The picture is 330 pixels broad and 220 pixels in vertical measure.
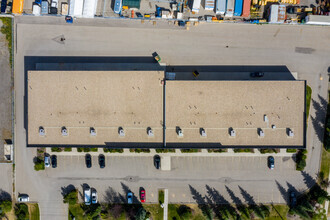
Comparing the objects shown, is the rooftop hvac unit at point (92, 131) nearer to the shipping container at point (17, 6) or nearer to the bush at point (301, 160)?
the shipping container at point (17, 6)

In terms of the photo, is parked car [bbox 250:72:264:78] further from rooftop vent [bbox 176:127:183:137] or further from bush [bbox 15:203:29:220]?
bush [bbox 15:203:29:220]

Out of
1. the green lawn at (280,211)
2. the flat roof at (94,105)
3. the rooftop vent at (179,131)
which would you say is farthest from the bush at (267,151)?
the flat roof at (94,105)

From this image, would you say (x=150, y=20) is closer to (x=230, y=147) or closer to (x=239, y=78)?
(x=239, y=78)

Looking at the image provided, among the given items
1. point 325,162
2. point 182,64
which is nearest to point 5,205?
Answer: point 182,64

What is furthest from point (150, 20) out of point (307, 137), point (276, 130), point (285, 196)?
point (285, 196)

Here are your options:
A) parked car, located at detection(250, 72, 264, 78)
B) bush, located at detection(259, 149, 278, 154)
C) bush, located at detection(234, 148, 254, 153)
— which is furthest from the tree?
parked car, located at detection(250, 72, 264, 78)

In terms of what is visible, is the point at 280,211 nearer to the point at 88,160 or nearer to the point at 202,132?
the point at 202,132
